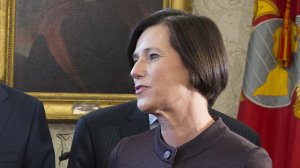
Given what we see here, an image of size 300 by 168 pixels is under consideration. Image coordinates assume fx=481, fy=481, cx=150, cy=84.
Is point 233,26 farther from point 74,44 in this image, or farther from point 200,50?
point 200,50

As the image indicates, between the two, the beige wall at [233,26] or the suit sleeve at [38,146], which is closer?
the suit sleeve at [38,146]

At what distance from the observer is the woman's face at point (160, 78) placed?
1.17 m

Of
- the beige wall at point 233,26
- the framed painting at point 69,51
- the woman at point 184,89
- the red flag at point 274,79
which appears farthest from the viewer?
the beige wall at point 233,26

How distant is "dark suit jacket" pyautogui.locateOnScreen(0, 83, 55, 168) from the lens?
5.18 ft

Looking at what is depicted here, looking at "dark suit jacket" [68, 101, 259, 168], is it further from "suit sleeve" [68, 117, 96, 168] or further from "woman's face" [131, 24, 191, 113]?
"woman's face" [131, 24, 191, 113]

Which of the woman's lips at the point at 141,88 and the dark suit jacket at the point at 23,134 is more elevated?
the woman's lips at the point at 141,88

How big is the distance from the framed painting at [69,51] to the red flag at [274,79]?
16.3 inches

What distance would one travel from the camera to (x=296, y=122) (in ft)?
6.79

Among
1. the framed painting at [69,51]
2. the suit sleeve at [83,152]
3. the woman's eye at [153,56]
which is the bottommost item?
the suit sleeve at [83,152]

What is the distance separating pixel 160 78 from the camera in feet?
3.83

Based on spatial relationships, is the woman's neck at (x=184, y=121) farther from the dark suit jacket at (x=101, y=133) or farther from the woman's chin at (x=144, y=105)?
the dark suit jacket at (x=101, y=133)

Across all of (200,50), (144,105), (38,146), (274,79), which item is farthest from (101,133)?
(274,79)

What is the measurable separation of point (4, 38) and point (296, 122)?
1344 mm

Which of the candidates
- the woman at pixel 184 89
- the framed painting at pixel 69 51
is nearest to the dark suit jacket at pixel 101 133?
the woman at pixel 184 89
